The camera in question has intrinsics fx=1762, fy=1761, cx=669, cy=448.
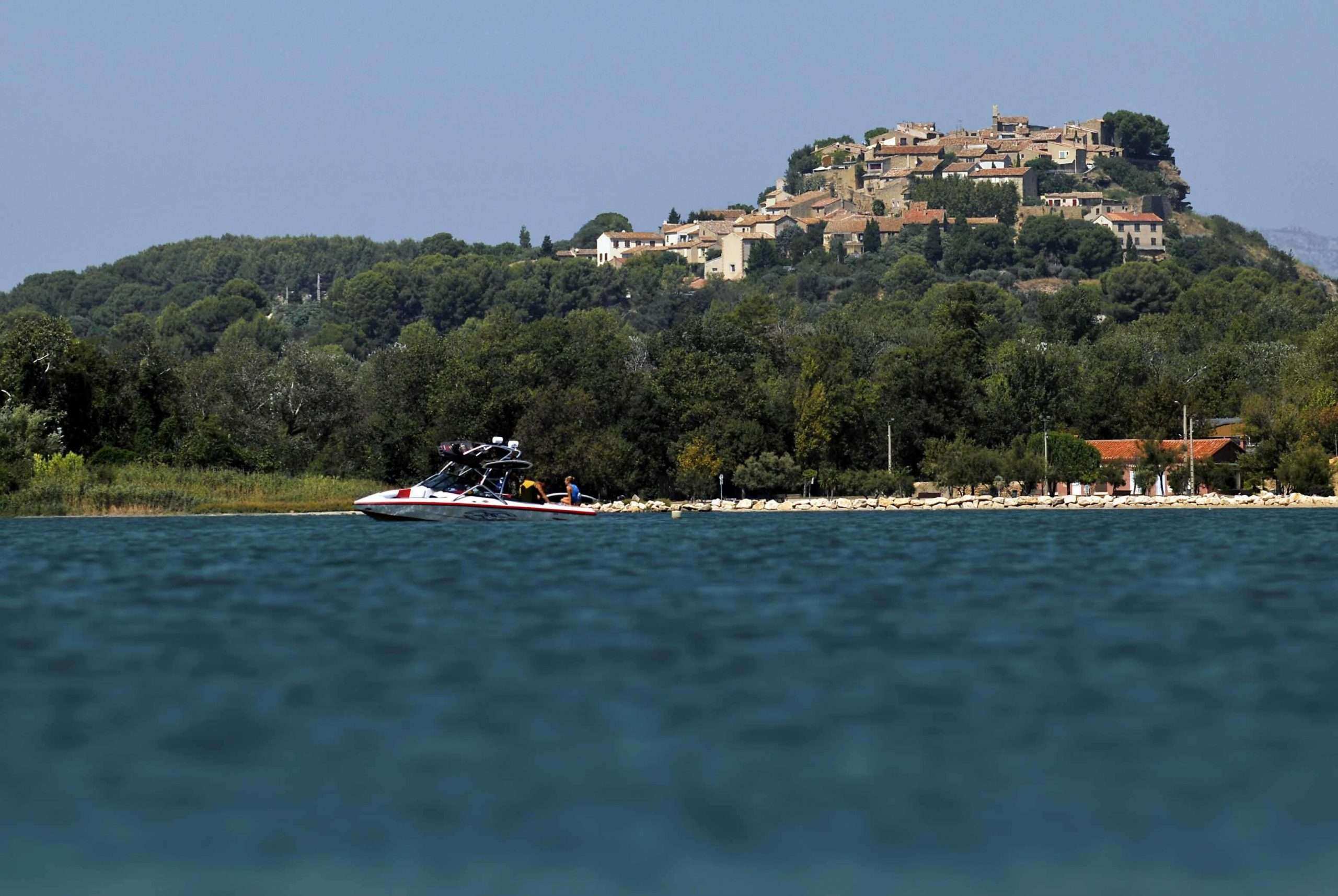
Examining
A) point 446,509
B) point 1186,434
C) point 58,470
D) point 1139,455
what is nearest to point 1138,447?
point 1139,455

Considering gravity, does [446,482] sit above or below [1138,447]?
below

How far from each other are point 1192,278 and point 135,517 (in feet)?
510

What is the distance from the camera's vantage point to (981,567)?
28.7 meters

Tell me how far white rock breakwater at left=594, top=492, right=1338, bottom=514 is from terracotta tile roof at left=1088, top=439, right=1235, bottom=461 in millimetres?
7623

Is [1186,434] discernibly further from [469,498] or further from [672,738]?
[672,738]

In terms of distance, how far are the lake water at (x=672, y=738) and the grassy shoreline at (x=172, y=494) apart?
113 feet

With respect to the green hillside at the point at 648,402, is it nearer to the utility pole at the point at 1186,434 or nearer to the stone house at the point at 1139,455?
the utility pole at the point at 1186,434

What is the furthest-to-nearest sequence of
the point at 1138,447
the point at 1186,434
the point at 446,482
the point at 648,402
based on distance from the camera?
the point at 1138,447 < the point at 1186,434 < the point at 648,402 < the point at 446,482

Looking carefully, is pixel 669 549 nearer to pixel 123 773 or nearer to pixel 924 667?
pixel 924 667

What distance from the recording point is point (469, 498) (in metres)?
53.9

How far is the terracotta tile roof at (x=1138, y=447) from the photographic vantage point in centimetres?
8469

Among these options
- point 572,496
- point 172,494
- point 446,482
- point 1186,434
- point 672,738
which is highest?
point 1186,434

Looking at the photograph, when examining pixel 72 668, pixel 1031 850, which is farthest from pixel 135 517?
pixel 1031 850

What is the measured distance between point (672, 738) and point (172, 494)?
50.7 meters
